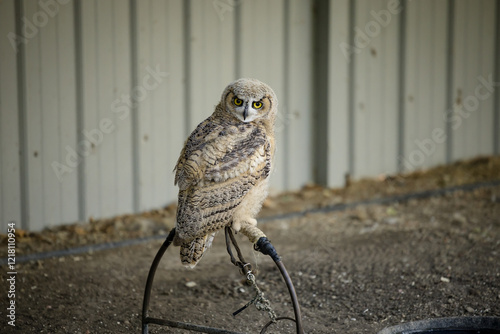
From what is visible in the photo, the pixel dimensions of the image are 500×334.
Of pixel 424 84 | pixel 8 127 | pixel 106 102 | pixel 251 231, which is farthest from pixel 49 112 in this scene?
pixel 424 84

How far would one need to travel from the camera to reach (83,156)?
4.68 metres

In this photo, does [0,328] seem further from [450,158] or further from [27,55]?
[450,158]

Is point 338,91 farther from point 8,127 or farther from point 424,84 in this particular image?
point 8,127

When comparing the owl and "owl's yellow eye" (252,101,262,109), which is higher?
"owl's yellow eye" (252,101,262,109)

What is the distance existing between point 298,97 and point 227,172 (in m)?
3.16

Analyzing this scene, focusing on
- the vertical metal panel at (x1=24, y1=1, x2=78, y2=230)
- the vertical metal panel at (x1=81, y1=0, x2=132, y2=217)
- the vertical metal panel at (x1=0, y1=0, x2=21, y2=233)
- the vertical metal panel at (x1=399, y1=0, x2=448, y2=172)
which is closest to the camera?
the vertical metal panel at (x1=0, y1=0, x2=21, y2=233)

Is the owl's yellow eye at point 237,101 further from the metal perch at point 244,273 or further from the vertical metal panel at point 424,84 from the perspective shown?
the vertical metal panel at point 424,84

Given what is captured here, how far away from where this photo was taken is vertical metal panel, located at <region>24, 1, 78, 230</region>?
4395 mm

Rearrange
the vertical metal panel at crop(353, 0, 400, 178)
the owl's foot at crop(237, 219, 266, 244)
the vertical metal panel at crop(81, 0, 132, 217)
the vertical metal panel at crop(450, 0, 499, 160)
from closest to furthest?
the owl's foot at crop(237, 219, 266, 244) < the vertical metal panel at crop(81, 0, 132, 217) < the vertical metal panel at crop(353, 0, 400, 178) < the vertical metal panel at crop(450, 0, 499, 160)

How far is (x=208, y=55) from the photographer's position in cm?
523

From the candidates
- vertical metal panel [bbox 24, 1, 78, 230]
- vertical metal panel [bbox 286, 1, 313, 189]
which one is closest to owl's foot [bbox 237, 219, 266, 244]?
vertical metal panel [bbox 24, 1, 78, 230]

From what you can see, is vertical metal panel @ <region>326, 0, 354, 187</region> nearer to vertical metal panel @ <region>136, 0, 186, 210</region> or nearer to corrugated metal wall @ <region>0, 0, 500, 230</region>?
corrugated metal wall @ <region>0, 0, 500, 230</region>

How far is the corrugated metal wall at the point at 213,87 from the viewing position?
4.45m

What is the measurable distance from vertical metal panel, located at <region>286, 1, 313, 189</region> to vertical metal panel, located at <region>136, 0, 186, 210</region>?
1.07m
